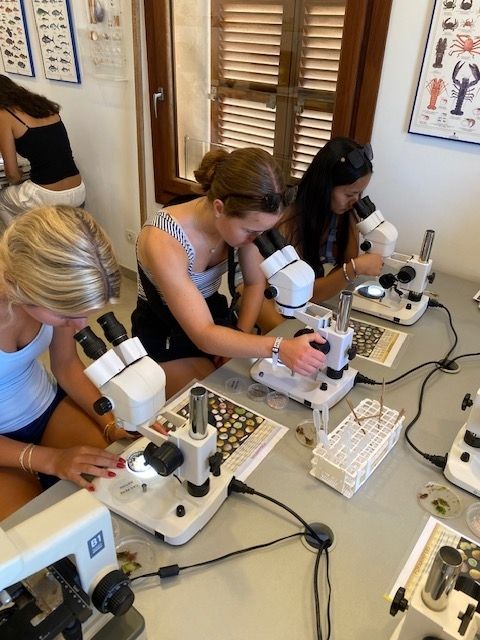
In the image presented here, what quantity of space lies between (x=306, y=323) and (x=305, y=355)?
0.28 feet

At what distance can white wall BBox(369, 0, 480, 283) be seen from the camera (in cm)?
168

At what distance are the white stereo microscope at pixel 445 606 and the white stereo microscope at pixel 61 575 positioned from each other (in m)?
0.37

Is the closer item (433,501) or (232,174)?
(433,501)

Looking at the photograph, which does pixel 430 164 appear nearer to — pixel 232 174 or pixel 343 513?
pixel 232 174

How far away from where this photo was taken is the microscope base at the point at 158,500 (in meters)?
0.81

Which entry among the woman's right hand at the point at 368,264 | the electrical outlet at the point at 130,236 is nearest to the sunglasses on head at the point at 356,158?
the woman's right hand at the point at 368,264

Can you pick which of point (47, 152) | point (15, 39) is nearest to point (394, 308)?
point (47, 152)

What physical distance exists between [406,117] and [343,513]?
1.46 meters

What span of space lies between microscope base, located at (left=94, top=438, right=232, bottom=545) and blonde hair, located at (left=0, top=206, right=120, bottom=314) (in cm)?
32

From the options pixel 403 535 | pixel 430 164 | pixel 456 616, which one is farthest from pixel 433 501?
pixel 430 164

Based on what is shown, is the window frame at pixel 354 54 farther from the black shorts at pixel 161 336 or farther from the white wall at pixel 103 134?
the black shorts at pixel 161 336

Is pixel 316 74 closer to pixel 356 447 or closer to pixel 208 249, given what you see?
pixel 208 249

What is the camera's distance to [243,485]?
35.1 inches

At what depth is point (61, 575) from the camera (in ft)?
2.10
